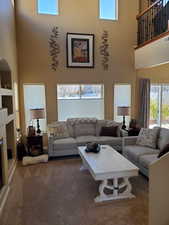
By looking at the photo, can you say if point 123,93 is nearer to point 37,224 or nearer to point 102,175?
point 102,175

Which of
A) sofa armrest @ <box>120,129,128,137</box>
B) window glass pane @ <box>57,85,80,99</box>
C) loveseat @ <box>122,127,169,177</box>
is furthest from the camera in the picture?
window glass pane @ <box>57,85,80,99</box>

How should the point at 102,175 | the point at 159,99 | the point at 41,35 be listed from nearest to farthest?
the point at 102,175 < the point at 41,35 < the point at 159,99

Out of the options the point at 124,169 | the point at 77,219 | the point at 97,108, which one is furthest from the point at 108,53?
the point at 77,219

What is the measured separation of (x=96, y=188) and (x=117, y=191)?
43 cm

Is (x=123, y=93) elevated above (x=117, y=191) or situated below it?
above

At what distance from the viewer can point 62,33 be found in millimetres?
5395

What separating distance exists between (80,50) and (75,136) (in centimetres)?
263

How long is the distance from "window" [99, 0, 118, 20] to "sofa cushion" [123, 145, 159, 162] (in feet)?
13.6

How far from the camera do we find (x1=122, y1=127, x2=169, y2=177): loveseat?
350 cm

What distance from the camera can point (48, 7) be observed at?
531 cm

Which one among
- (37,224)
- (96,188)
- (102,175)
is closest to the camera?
(37,224)

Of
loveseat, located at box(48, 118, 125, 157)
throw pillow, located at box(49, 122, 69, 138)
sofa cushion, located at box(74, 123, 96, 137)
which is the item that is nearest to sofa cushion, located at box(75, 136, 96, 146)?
loveseat, located at box(48, 118, 125, 157)

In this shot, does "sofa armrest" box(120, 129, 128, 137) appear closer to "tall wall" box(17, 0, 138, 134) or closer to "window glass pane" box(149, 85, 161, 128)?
"tall wall" box(17, 0, 138, 134)

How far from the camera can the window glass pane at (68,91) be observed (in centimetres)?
565
